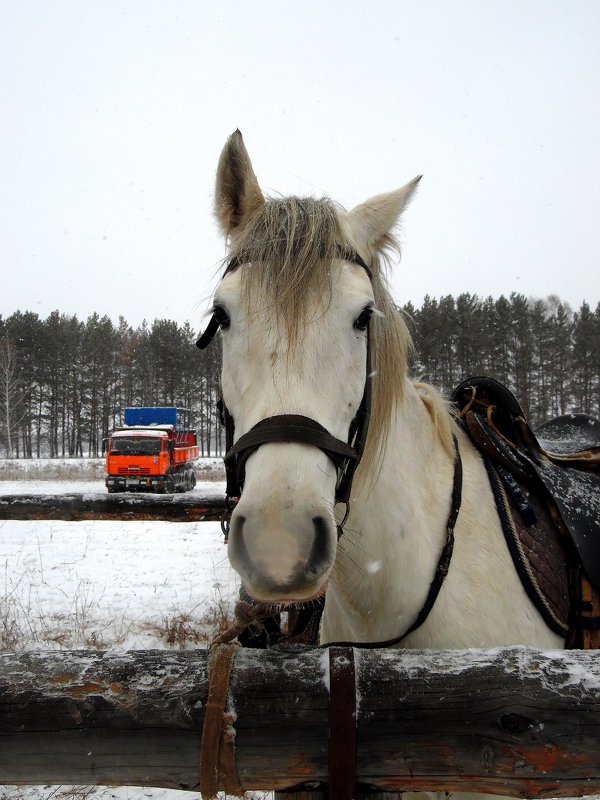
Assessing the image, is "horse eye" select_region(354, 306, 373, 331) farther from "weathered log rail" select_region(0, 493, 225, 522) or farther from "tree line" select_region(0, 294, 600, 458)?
"tree line" select_region(0, 294, 600, 458)

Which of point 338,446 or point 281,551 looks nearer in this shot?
point 281,551

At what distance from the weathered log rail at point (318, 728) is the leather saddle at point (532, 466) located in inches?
42.1

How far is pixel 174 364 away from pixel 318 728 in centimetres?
4453

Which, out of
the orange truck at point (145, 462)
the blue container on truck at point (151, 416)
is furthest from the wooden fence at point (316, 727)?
the blue container on truck at point (151, 416)

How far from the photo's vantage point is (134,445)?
1881 centimetres

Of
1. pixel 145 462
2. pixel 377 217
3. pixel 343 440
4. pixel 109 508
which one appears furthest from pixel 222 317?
pixel 145 462

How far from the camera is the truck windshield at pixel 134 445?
1864 centimetres

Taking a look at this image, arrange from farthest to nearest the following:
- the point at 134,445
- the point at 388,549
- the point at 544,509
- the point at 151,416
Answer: the point at 151,416, the point at 134,445, the point at 544,509, the point at 388,549

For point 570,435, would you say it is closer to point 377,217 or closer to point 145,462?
point 377,217


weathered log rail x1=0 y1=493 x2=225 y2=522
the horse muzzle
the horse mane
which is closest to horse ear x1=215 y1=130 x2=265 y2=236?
the horse mane

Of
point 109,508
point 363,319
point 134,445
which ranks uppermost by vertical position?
point 363,319

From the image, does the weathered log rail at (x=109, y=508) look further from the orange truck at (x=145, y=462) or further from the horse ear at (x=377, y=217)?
the orange truck at (x=145, y=462)

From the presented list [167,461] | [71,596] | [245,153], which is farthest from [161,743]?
[167,461]

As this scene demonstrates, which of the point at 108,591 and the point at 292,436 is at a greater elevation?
the point at 292,436
